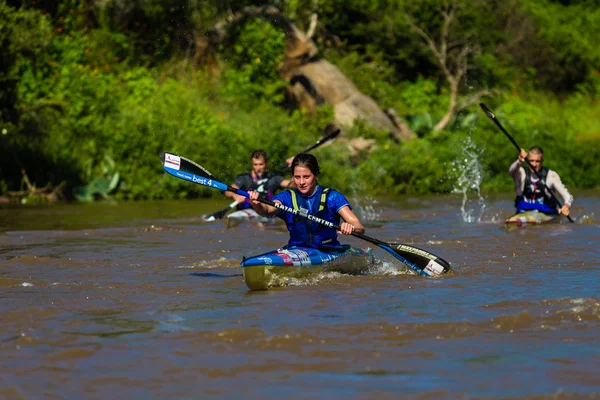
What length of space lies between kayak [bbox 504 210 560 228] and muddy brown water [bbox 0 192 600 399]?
2145 millimetres

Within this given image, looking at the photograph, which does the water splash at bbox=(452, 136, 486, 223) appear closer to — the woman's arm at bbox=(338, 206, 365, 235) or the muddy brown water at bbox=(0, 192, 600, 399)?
the muddy brown water at bbox=(0, 192, 600, 399)

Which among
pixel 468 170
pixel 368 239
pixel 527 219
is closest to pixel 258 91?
pixel 468 170

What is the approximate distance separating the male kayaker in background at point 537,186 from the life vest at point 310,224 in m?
5.79

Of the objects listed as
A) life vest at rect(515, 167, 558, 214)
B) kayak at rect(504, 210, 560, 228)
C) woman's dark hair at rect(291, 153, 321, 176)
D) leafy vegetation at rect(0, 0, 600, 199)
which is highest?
leafy vegetation at rect(0, 0, 600, 199)

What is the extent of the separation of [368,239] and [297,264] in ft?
3.29

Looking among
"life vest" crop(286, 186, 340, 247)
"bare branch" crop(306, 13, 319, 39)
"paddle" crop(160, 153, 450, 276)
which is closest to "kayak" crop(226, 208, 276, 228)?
"paddle" crop(160, 153, 450, 276)

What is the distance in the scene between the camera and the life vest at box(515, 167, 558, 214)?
15.3 m

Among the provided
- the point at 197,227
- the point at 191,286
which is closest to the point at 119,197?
the point at 197,227

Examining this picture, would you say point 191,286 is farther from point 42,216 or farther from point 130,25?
point 130,25

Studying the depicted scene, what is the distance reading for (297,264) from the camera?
9391 millimetres

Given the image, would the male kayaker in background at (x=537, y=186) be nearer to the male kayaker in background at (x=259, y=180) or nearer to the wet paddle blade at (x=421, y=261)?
the male kayaker in background at (x=259, y=180)

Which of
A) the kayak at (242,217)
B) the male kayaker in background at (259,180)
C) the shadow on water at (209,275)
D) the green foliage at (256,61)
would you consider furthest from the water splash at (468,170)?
the shadow on water at (209,275)

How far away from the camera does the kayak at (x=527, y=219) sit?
15.2 m

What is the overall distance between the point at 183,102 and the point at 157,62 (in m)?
4.40
